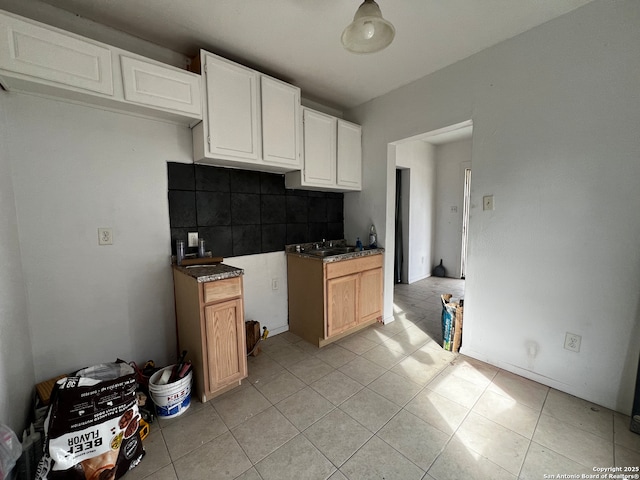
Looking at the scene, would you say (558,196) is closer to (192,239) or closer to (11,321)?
(192,239)

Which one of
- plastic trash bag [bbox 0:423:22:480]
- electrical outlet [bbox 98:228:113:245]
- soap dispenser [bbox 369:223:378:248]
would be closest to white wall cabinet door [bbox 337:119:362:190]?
soap dispenser [bbox 369:223:378:248]

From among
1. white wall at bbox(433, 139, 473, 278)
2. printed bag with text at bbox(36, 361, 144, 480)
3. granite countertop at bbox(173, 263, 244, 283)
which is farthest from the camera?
white wall at bbox(433, 139, 473, 278)

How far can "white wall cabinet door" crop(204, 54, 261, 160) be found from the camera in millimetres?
1813

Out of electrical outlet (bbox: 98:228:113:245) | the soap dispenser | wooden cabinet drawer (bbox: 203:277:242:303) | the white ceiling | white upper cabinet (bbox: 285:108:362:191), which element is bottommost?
wooden cabinet drawer (bbox: 203:277:242:303)

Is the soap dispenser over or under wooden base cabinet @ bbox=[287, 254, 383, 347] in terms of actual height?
over

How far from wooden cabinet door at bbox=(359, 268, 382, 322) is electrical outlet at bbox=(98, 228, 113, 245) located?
208cm

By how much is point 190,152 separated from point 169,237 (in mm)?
700

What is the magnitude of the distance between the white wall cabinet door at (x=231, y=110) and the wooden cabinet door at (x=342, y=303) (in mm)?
1337

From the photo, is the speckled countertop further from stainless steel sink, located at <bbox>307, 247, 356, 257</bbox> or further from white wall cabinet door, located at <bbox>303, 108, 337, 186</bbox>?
white wall cabinet door, located at <bbox>303, 108, 337, 186</bbox>

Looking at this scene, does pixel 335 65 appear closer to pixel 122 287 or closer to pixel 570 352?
pixel 122 287

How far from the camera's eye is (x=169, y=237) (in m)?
1.98

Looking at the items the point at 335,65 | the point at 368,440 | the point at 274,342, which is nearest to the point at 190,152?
the point at 335,65

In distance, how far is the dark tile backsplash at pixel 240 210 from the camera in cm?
A: 204

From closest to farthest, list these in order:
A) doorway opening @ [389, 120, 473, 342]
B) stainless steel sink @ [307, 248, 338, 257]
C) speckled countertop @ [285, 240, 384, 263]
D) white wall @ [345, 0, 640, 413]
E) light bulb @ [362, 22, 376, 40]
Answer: light bulb @ [362, 22, 376, 40] < white wall @ [345, 0, 640, 413] < speckled countertop @ [285, 240, 384, 263] < stainless steel sink @ [307, 248, 338, 257] < doorway opening @ [389, 120, 473, 342]
